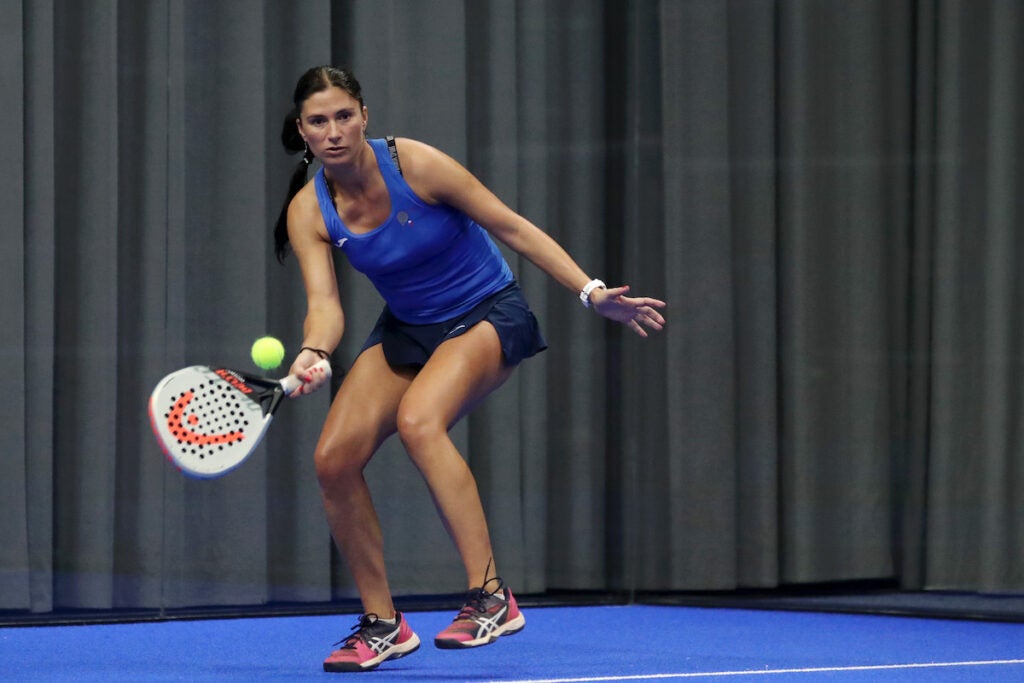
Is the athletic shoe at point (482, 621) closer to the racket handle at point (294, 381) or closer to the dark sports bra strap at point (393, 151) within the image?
the racket handle at point (294, 381)

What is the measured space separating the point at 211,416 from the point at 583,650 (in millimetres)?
1291

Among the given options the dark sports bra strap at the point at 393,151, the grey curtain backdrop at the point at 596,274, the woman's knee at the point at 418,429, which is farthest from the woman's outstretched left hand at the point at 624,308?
the grey curtain backdrop at the point at 596,274

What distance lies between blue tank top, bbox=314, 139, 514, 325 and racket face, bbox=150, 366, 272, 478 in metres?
0.49

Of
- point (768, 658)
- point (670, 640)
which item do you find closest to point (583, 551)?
point (670, 640)

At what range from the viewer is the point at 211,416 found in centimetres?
308

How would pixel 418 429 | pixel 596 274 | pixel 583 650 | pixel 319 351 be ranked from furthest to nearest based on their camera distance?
pixel 596 274
pixel 583 650
pixel 418 429
pixel 319 351

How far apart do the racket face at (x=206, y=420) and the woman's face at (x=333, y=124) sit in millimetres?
573

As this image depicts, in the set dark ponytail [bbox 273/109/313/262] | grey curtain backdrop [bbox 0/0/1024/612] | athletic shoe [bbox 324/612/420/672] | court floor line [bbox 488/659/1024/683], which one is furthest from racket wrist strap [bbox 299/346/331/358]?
grey curtain backdrop [bbox 0/0/1024/612]

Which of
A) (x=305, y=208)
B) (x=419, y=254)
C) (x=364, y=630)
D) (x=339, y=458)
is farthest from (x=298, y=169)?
(x=364, y=630)

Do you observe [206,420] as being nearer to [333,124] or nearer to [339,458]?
[339,458]

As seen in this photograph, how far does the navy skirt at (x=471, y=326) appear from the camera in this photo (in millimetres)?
3502

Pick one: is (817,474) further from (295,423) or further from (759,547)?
(295,423)

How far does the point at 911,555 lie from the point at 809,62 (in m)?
1.57

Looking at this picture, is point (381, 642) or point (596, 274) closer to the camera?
point (381, 642)
